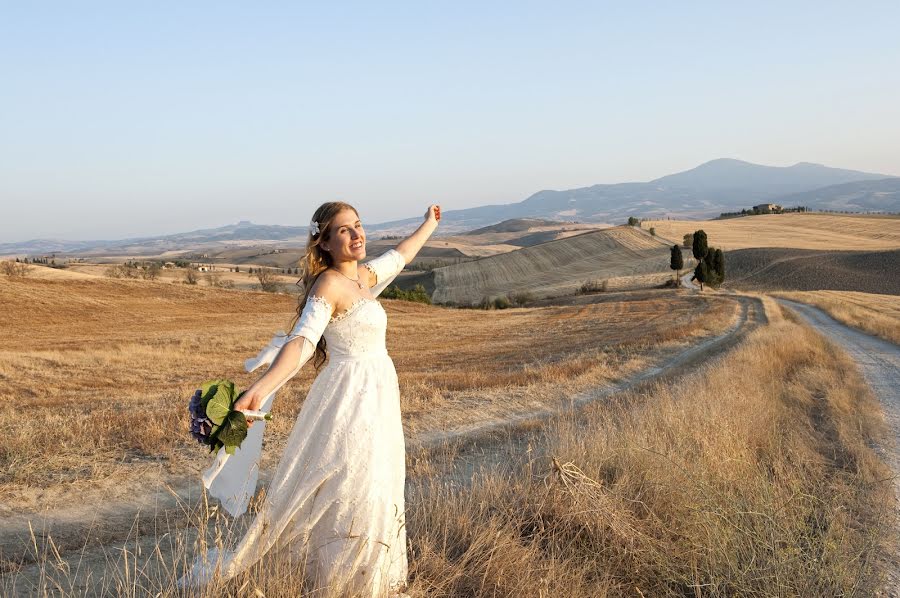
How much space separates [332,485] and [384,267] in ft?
5.65

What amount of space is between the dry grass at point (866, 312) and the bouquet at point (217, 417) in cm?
2717

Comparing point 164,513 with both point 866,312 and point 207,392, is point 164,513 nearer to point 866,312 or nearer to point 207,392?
point 207,392

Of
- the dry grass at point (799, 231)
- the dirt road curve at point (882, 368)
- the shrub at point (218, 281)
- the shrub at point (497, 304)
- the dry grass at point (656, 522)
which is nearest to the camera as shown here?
the dry grass at point (656, 522)

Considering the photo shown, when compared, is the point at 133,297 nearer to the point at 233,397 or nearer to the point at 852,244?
the point at 233,397

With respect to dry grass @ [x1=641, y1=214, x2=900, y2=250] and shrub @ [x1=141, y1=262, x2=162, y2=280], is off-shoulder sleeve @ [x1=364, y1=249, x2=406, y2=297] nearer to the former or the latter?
shrub @ [x1=141, y1=262, x2=162, y2=280]

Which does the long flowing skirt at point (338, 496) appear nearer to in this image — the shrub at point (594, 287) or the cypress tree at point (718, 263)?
the shrub at point (594, 287)

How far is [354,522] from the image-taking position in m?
3.85

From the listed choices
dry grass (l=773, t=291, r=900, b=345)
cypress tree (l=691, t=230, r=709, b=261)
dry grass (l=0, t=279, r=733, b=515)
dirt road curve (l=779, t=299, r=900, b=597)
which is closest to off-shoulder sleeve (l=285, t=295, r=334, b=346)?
dry grass (l=0, t=279, r=733, b=515)

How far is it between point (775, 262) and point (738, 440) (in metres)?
85.0

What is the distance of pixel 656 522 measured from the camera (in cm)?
535

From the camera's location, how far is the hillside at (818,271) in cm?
7275

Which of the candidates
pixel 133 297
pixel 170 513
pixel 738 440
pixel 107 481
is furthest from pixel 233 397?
pixel 133 297

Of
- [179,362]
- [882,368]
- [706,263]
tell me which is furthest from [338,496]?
[706,263]

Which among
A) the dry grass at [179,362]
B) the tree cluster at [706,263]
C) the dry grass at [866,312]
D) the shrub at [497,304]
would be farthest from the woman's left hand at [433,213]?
the tree cluster at [706,263]
